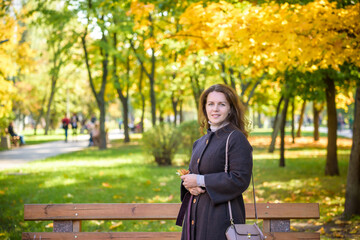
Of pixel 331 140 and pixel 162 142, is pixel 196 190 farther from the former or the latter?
pixel 162 142

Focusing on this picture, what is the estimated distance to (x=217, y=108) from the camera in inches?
125

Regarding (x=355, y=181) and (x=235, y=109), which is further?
(x=355, y=181)

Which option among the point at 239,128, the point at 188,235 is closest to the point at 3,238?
the point at 188,235

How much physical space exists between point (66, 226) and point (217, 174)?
172 cm

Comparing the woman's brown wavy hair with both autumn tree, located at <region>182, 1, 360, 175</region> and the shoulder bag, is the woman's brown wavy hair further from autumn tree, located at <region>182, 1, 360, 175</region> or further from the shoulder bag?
autumn tree, located at <region>182, 1, 360, 175</region>

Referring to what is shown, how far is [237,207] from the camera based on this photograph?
2982 millimetres

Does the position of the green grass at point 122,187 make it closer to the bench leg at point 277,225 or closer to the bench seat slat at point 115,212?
the bench seat slat at point 115,212

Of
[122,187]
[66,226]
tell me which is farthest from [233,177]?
[122,187]

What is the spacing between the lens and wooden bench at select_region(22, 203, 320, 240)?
12.4 feet

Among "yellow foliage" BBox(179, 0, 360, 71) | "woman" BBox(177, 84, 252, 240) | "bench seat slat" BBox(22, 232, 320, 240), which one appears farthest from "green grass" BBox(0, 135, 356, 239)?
"woman" BBox(177, 84, 252, 240)

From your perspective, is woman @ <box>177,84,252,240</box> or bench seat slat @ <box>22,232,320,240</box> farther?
bench seat slat @ <box>22,232,320,240</box>

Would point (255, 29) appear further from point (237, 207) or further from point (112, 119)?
point (112, 119)

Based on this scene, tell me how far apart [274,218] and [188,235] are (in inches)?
43.1

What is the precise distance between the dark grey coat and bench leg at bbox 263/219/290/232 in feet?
3.08
